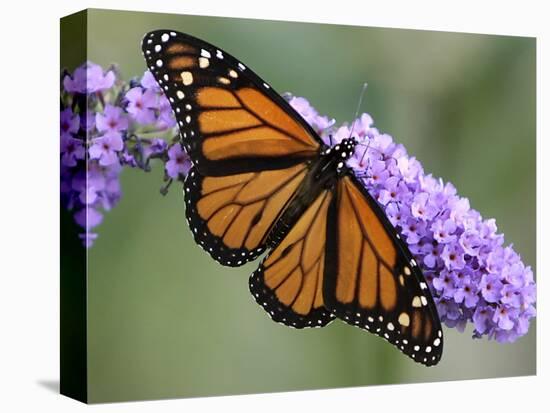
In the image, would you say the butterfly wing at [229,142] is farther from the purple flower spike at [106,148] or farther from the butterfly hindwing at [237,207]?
the purple flower spike at [106,148]

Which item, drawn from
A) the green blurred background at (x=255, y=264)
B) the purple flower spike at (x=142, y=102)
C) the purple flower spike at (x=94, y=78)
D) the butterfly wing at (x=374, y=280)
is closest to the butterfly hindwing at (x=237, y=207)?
the butterfly wing at (x=374, y=280)

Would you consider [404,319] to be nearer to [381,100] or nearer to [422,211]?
[422,211]

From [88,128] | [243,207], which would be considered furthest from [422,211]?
[88,128]

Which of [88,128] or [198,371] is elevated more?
[88,128]

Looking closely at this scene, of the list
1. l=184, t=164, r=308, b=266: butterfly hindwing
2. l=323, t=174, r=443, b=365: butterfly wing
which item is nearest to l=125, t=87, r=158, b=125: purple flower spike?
l=184, t=164, r=308, b=266: butterfly hindwing

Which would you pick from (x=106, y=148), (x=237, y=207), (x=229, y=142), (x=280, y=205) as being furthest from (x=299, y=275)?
(x=106, y=148)

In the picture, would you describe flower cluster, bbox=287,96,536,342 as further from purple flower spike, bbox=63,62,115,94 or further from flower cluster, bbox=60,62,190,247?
purple flower spike, bbox=63,62,115,94

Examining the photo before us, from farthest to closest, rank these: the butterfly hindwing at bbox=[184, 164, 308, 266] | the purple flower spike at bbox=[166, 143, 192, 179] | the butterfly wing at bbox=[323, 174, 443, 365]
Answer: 1. the purple flower spike at bbox=[166, 143, 192, 179]
2. the butterfly hindwing at bbox=[184, 164, 308, 266]
3. the butterfly wing at bbox=[323, 174, 443, 365]
